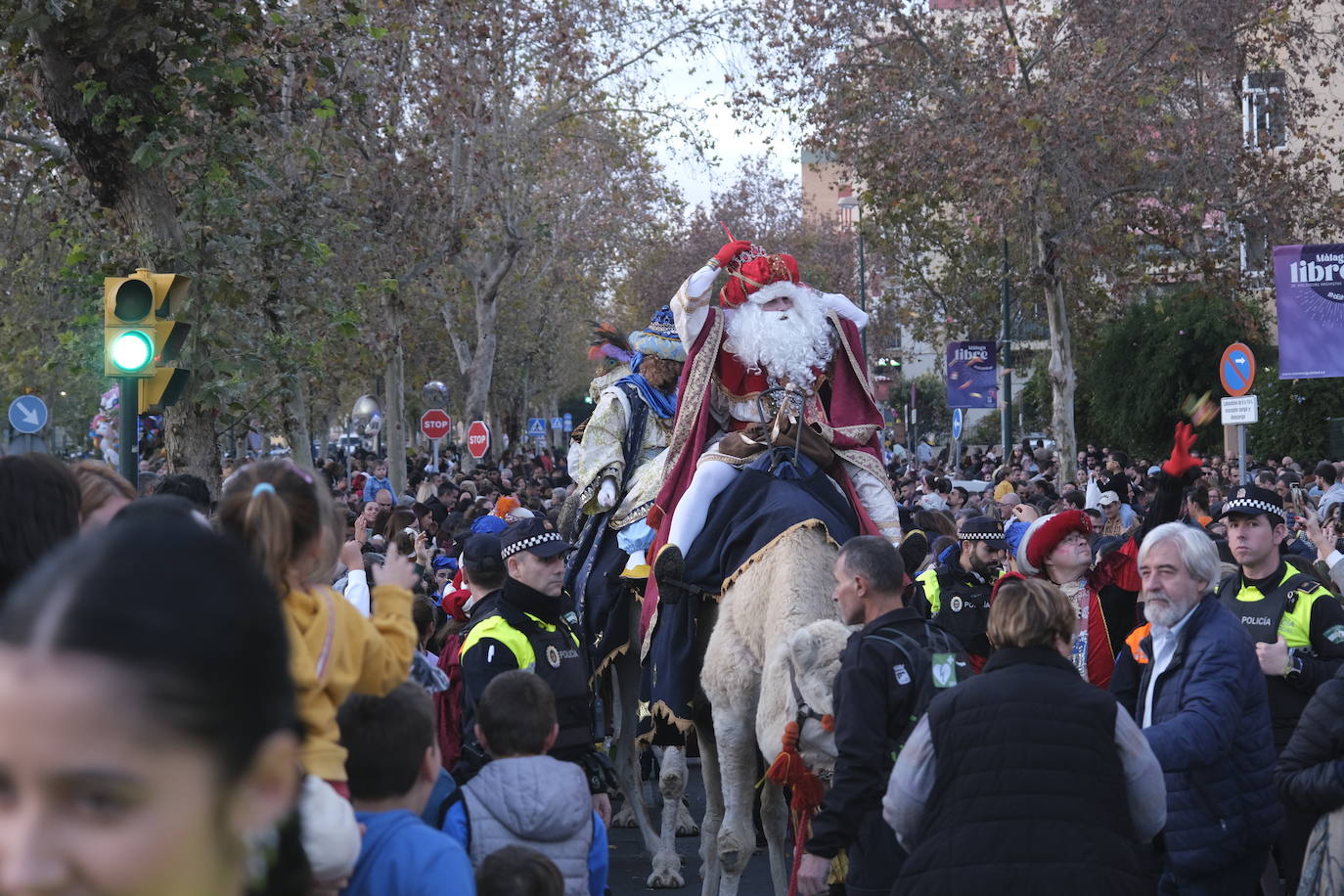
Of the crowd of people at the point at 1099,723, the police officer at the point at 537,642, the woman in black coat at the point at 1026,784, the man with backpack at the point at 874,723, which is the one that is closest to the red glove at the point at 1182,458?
the crowd of people at the point at 1099,723

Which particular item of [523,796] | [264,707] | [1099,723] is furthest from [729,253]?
[264,707]

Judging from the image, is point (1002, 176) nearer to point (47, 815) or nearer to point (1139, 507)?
point (1139, 507)

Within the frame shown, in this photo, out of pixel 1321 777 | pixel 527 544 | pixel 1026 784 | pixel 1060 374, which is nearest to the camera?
pixel 1026 784

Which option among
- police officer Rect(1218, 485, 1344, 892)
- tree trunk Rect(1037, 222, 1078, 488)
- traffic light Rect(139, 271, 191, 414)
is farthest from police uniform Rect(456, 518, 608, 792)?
tree trunk Rect(1037, 222, 1078, 488)

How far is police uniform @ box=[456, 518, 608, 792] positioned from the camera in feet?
20.8

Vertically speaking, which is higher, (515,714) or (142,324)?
(142,324)

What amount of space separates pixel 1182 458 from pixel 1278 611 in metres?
0.85

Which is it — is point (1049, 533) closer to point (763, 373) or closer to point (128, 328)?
point (763, 373)

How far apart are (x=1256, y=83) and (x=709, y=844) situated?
30930mm

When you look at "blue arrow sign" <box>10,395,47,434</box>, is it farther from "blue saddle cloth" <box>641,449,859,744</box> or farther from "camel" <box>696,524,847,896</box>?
"camel" <box>696,524,847,896</box>

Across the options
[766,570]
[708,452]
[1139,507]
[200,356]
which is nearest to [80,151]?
[200,356]

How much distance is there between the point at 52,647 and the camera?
1210 millimetres

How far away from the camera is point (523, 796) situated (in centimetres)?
445

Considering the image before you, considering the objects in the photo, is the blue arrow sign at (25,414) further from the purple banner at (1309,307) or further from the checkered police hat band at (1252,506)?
the checkered police hat band at (1252,506)
